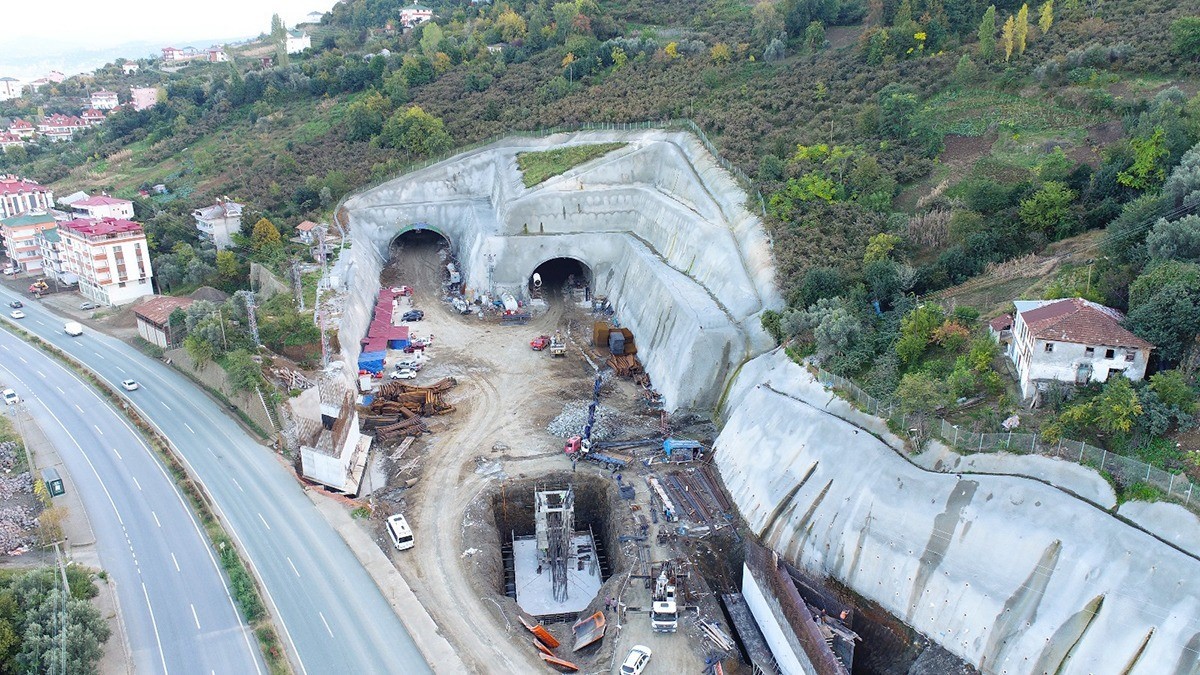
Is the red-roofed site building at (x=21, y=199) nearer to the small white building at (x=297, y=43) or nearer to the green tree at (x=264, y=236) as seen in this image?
the green tree at (x=264, y=236)

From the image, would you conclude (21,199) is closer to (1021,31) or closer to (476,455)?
(476,455)

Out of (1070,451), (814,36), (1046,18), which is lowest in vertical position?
(1070,451)

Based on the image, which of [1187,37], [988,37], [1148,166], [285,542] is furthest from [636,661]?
[988,37]

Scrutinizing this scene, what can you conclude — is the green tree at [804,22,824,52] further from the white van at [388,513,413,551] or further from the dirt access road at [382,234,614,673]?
the white van at [388,513,413,551]

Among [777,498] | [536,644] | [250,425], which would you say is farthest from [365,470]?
[777,498]

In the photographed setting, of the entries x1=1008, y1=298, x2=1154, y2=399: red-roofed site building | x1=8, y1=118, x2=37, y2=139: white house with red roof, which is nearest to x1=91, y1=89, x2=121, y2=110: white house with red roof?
x1=8, y1=118, x2=37, y2=139: white house with red roof
